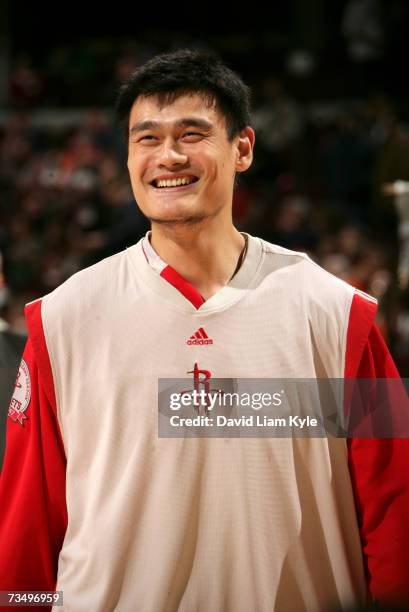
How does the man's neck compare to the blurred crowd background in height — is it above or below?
below

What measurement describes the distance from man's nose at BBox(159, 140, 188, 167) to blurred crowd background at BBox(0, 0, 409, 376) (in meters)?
2.99

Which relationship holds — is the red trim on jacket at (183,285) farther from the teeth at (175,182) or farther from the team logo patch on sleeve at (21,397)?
the team logo patch on sleeve at (21,397)

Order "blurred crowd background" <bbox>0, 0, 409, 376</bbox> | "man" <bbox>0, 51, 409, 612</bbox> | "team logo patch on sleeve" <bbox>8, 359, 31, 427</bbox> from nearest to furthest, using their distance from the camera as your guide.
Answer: "man" <bbox>0, 51, 409, 612</bbox> → "team logo patch on sleeve" <bbox>8, 359, 31, 427</bbox> → "blurred crowd background" <bbox>0, 0, 409, 376</bbox>

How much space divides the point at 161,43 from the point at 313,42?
1443mm

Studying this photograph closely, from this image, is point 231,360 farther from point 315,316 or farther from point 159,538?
point 159,538

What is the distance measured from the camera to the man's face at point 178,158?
2111 millimetres

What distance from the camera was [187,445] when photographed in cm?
208

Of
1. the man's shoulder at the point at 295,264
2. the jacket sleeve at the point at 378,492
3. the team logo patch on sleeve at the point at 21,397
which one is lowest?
the jacket sleeve at the point at 378,492

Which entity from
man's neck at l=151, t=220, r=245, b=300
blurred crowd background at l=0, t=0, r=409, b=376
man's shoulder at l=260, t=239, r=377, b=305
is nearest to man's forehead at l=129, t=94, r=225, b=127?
man's neck at l=151, t=220, r=245, b=300

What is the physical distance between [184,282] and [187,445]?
344 mm

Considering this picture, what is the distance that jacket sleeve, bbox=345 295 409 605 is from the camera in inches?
82.9

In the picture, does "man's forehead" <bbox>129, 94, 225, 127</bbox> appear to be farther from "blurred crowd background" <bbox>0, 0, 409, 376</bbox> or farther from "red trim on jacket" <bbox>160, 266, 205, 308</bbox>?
"blurred crowd background" <bbox>0, 0, 409, 376</bbox>

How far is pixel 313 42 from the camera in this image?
32.3 ft

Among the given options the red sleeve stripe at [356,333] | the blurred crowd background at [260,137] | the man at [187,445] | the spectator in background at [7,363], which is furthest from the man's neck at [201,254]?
the blurred crowd background at [260,137]
